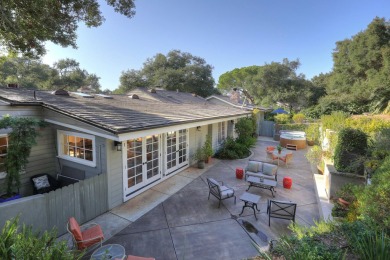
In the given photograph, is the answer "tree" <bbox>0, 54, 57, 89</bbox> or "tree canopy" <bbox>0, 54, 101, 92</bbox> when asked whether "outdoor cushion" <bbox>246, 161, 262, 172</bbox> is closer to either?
"tree canopy" <bbox>0, 54, 101, 92</bbox>

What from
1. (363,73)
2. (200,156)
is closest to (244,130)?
(200,156)

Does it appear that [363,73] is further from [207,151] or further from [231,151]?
[207,151]

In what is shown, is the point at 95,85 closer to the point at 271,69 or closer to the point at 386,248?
the point at 271,69

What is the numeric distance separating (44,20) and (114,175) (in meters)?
6.94

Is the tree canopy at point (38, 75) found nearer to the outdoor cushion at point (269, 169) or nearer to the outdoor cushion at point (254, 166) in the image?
the outdoor cushion at point (254, 166)

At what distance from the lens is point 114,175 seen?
671cm

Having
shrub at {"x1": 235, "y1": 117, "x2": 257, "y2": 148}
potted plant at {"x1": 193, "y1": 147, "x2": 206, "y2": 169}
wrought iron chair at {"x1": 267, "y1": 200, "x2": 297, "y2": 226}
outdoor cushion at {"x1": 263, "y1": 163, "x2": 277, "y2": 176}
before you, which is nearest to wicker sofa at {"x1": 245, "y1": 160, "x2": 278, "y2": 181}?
outdoor cushion at {"x1": 263, "y1": 163, "x2": 277, "y2": 176}

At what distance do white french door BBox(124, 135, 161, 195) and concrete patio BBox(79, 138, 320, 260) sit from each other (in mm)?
457

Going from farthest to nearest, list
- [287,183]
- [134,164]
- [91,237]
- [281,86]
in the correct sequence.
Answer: [281,86] → [287,183] → [134,164] → [91,237]

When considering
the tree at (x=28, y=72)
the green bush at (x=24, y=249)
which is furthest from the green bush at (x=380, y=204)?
the tree at (x=28, y=72)

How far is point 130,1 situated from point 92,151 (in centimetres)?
698

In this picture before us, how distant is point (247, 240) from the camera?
17.1 feet

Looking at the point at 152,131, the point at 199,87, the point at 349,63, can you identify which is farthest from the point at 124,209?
the point at 349,63

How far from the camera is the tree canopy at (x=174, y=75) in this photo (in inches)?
1426
